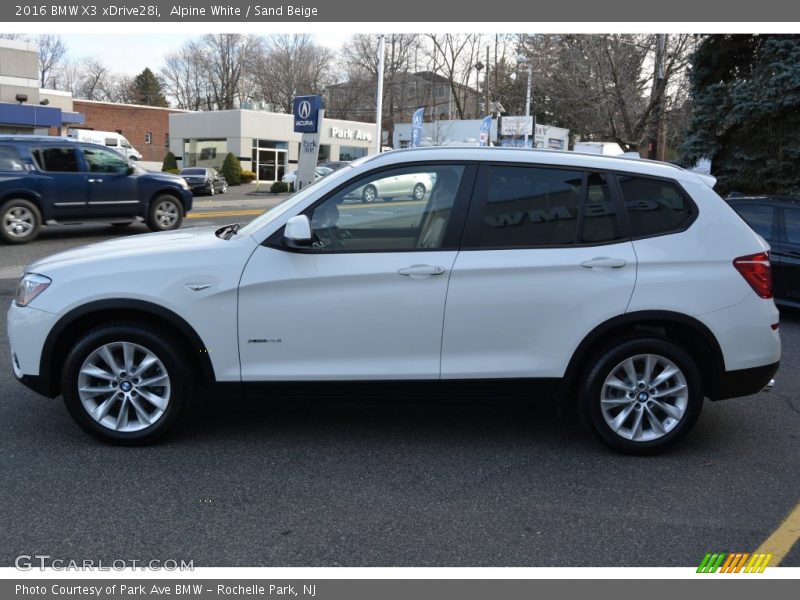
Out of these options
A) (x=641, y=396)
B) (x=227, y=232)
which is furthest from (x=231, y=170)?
(x=641, y=396)

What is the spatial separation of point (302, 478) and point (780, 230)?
23.8 ft

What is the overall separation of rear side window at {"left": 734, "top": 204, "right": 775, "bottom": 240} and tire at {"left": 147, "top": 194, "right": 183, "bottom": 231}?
438 inches

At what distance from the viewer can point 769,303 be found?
4496 mm

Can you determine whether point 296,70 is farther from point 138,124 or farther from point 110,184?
point 110,184

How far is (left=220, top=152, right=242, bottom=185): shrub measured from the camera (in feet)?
152

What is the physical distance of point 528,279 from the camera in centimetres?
431

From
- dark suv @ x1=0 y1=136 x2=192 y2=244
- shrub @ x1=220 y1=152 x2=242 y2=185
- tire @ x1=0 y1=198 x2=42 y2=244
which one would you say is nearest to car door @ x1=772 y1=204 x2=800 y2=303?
dark suv @ x1=0 y1=136 x2=192 y2=244

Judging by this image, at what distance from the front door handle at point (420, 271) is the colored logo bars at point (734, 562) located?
2013 millimetres

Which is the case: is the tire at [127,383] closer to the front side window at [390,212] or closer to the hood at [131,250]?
the hood at [131,250]

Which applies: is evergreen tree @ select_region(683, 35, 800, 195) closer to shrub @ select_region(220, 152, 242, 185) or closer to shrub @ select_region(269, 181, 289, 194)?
shrub @ select_region(269, 181, 289, 194)

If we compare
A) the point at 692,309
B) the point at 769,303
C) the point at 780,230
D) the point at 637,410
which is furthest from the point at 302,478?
the point at 780,230

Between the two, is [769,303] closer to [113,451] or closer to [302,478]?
[302,478]

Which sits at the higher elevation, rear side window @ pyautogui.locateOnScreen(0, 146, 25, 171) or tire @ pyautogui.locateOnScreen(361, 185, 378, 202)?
tire @ pyautogui.locateOnScreen(361, 185, 378, 202)

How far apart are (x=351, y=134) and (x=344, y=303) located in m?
52.7
